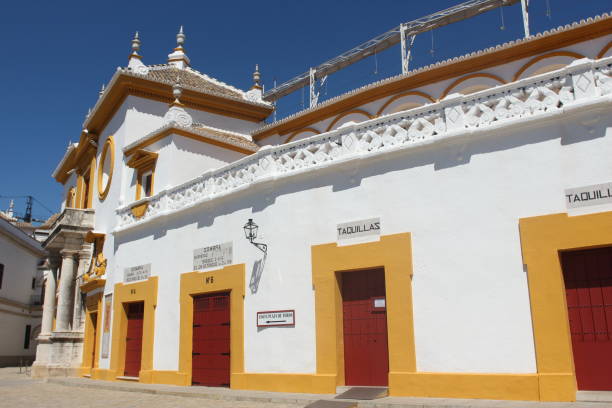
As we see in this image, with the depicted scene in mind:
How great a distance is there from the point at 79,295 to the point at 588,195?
1713cm

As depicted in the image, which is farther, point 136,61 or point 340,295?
point 136,61

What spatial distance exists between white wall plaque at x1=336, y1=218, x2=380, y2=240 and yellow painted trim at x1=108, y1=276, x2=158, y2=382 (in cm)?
612

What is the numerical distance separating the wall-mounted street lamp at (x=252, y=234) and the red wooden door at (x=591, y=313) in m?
5.52

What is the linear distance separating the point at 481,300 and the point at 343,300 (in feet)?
8.56

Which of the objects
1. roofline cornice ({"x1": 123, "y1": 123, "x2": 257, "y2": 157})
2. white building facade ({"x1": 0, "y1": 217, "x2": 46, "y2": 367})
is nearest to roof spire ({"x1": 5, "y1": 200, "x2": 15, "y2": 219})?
white building facade ({"x1": 0, "y1": 217, "x2": 46, "y2": 367})

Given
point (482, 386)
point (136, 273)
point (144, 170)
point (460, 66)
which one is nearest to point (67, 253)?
point (144, 170)

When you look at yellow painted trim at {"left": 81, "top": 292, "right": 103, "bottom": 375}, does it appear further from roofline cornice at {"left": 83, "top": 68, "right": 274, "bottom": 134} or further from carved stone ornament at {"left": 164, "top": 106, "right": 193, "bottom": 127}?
roofline cornice at {"left": 83, "top": 68, "right": 274, "bottom": 134}

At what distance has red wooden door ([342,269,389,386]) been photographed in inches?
371

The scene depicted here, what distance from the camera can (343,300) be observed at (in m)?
9.92

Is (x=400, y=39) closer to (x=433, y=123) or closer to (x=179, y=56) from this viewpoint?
(x=179, y=56)

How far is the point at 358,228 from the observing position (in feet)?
31.8

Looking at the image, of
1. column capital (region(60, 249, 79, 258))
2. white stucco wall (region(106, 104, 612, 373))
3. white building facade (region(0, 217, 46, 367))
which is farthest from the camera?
white building facade (region(0, 217, 46, 367))

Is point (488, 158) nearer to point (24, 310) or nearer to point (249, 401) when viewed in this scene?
point (249, 401)

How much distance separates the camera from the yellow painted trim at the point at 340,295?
8.80 metres
